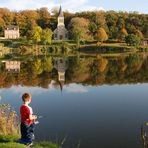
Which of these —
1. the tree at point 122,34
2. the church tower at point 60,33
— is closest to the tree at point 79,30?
the church tower at point 60,33

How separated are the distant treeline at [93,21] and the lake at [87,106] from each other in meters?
62.8

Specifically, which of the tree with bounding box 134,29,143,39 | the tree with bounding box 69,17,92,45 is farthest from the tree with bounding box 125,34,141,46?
the tree with bounding box 69,17,92,45

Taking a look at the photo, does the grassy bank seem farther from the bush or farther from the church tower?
the church tower

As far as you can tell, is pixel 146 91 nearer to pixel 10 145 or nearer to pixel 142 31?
pixel 10 145

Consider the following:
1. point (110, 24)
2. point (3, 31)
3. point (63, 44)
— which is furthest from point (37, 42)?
point (110, 24)

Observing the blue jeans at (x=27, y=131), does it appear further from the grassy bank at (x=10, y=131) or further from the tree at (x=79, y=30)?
the tree at (x=79, y=30)

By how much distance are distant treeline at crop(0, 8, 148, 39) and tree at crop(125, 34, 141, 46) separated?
30.5 ft

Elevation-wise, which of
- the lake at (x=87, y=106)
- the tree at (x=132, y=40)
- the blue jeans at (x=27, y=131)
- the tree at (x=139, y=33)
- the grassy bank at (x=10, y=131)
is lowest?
the lake at (x=87, y=106)

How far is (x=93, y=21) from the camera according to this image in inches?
3984

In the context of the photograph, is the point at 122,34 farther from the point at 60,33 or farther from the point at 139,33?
the point at 60,33

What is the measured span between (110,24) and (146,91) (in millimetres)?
77263

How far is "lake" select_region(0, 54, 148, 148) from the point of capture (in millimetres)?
12914

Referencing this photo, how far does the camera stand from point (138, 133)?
43.8 ft

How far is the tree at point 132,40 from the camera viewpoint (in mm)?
80000
